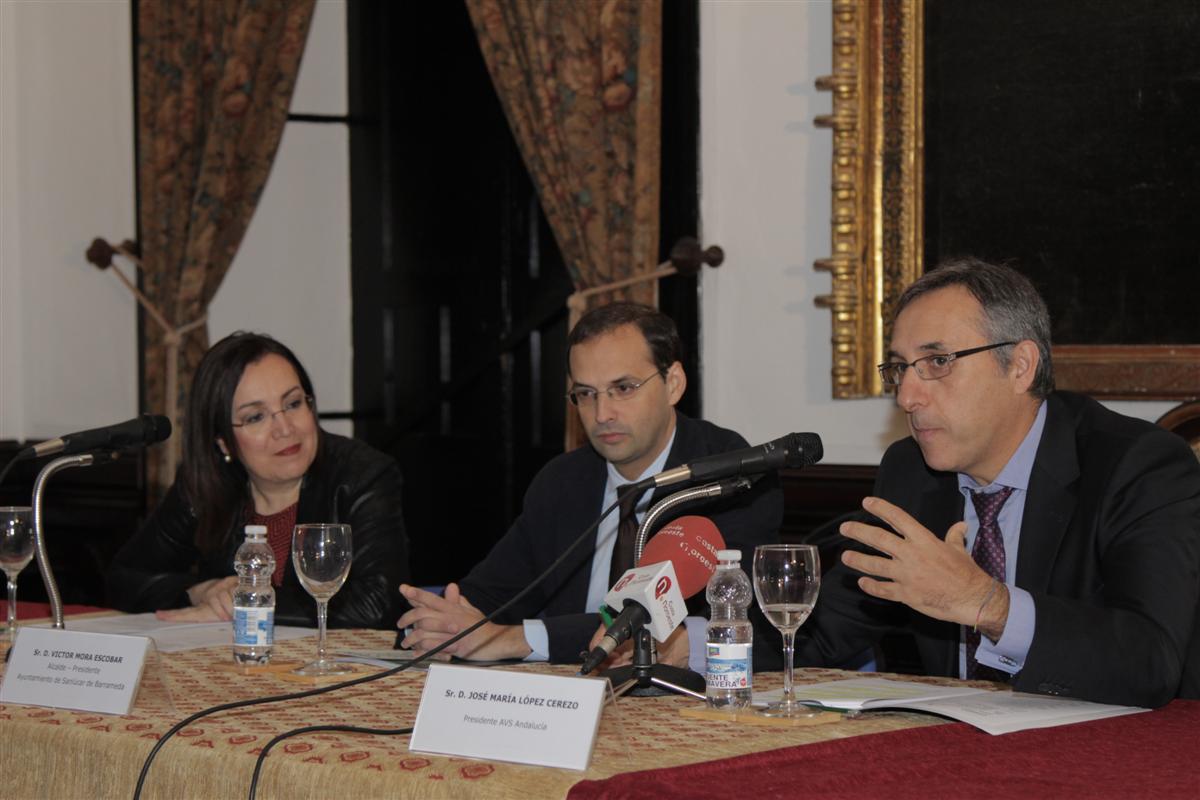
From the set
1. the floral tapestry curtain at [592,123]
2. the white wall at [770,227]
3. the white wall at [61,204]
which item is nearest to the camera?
the white wall at [770,227]

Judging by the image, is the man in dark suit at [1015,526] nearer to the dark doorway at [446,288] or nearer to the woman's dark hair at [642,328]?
the woman's dark hair at [642,328]

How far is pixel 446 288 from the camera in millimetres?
6199

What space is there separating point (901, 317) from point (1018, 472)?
320 millimetres

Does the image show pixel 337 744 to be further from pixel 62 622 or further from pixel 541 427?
pixel 541 427

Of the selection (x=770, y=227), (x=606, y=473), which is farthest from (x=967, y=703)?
(x=770, y=227)

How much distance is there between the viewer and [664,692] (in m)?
2.31

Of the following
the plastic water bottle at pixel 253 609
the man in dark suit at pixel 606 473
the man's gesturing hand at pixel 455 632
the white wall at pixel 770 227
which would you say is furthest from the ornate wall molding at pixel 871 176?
the plastic water bottle at pixel 253 609

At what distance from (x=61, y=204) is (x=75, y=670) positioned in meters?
3.83

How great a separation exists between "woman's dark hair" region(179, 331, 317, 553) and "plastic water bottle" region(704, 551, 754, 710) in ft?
5.68

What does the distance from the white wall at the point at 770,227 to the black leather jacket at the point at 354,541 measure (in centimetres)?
138

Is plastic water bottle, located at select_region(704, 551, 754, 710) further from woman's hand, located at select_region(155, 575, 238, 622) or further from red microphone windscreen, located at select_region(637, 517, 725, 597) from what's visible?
woman's hand, located at select_region(155, 575, 238, 622)

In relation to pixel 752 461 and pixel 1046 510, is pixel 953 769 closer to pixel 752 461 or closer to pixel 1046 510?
pixel 752 461

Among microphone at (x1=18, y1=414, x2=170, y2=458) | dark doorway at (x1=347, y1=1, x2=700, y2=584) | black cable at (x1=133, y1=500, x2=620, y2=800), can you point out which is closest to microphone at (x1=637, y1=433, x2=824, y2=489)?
black cable at (x1=133, y1=500, x2=620, y2=800)

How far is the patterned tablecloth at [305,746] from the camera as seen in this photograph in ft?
5.87
